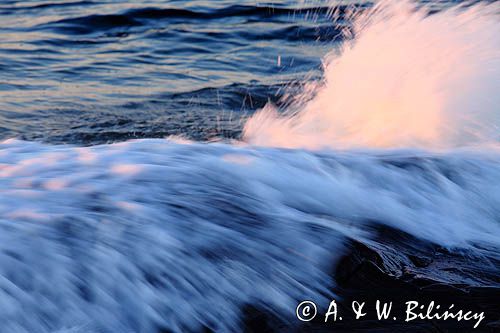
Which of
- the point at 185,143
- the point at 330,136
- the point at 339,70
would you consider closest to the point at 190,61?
the point at 339,70

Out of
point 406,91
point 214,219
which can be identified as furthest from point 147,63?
point 214,219

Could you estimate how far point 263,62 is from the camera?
21.3ft

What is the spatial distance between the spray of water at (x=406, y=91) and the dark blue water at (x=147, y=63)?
566 millimetres

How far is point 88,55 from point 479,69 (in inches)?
142

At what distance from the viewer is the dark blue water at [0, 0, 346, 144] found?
4797 mm

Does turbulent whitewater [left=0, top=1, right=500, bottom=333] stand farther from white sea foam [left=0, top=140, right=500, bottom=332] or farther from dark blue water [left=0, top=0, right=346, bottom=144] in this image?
dark blue water [left=0, top=0, right=346, bottom=144]

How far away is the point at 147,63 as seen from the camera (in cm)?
639

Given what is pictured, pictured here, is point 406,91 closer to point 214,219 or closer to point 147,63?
point 214,219

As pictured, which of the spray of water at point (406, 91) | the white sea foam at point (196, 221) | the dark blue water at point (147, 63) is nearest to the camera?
the white sea foam at point (196, 221)

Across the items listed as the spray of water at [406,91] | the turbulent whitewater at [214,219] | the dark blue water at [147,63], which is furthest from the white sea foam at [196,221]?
the dark blue water at [147,63]

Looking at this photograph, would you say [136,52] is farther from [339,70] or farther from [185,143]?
[185,143]

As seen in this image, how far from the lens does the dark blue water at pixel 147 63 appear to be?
4.80 m

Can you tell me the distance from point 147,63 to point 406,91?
116 inches

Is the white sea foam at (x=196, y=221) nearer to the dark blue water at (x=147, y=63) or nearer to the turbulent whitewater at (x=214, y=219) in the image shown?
the turbulent whitewater at (x=214, y=219)
